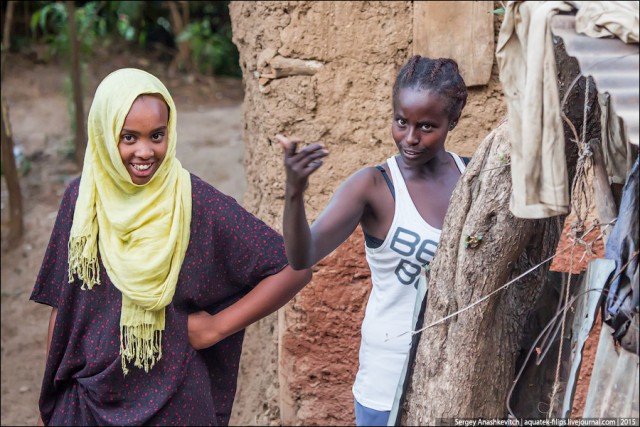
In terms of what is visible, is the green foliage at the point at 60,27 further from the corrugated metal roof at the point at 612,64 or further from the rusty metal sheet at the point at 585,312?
the corrugated metal roof at the point at 612,64

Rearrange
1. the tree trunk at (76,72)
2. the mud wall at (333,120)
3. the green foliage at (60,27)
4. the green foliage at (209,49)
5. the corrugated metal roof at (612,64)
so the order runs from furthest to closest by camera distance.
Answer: the green foliage at (209,49) < the green foliage at (60,27) < the tree trunk at (76,72) < the mud wall at (333,120) < the corrugated metal roof at (612,64)

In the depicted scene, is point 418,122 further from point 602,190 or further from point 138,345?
point 138,345

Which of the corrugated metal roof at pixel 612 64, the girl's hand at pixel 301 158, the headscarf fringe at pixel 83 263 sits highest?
the corrugated metal roof at pixel 612 64

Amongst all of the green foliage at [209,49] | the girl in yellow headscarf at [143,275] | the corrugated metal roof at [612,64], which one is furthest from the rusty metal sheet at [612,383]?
the green foliage at [209,49]

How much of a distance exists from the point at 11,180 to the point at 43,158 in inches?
49.9

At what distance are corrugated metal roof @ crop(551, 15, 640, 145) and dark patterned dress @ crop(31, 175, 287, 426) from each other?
141cm

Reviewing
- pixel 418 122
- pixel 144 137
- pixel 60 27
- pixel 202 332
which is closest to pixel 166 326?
pixel 202 332

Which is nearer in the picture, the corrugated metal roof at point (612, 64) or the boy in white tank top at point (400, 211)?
the corrugated metal roof at point (612, 64)

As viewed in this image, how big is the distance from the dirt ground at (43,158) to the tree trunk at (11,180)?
10 cm

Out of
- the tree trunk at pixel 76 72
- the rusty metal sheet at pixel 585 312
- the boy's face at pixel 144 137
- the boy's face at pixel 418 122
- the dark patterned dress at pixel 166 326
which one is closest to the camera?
the rusty metal sheet at pixel 585 312

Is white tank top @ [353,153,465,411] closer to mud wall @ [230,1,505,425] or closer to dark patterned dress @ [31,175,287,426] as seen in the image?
dark patterned dress @ [31,175,287,426]

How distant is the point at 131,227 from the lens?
9.96 ft

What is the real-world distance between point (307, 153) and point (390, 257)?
0.64 meters

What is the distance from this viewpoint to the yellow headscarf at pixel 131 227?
2.95m
